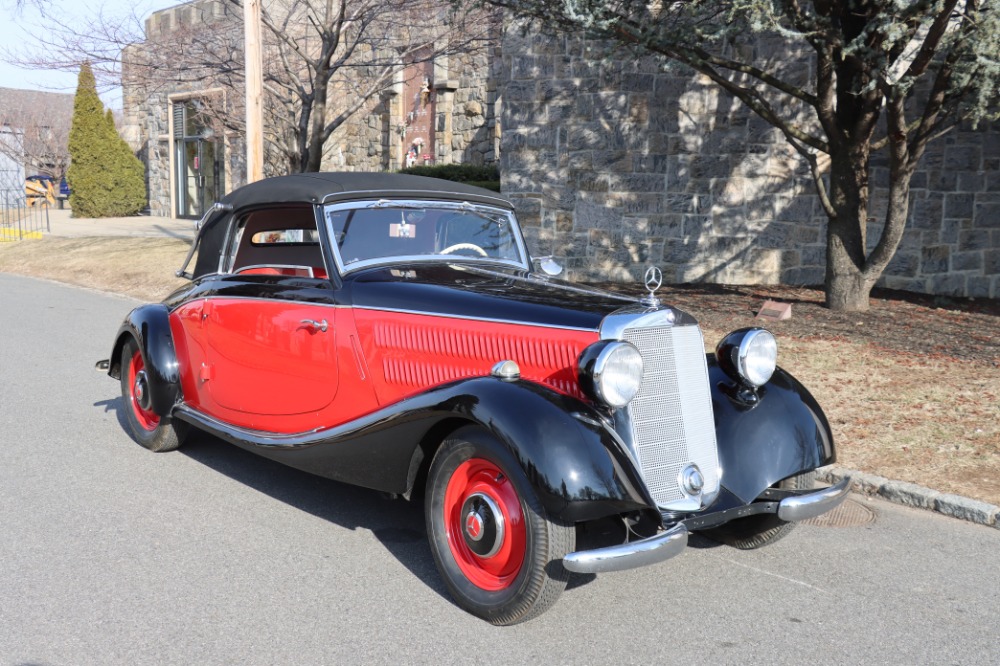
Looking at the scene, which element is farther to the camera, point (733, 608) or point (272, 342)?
point (272, 342)

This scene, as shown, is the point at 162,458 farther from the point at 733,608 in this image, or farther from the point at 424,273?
the point at 733,608

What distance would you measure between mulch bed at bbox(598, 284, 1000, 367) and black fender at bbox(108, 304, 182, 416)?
5.62 m

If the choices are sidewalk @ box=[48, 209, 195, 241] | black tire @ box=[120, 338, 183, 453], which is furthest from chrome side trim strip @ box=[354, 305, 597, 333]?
sidewalk @ box=[48, 209, 195, 241]

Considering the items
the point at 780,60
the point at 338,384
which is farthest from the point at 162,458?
the point at 780,60

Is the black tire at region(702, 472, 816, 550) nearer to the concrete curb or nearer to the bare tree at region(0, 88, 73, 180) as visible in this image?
the concrete curb

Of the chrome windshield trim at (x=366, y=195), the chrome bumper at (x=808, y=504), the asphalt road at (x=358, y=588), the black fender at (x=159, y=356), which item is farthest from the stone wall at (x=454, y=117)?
the chrome bumper at (x=808, y=504)

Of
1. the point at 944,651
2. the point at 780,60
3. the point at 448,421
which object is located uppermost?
the point at 780,60

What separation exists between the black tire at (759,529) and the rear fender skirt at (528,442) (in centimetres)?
112

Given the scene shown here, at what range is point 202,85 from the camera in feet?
51.0

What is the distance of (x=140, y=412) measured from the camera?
234 inches

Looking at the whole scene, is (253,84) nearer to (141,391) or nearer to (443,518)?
(141,391)

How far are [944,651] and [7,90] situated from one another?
51.1 m

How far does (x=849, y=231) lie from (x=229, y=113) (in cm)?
1145

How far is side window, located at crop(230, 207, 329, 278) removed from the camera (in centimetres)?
536
